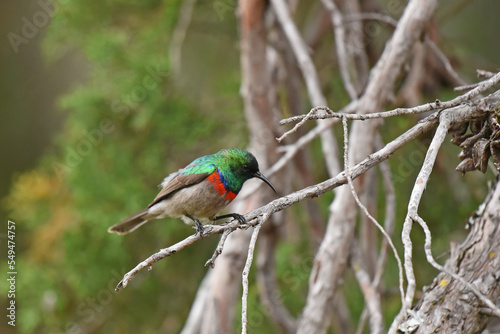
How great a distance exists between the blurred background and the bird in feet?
3.59

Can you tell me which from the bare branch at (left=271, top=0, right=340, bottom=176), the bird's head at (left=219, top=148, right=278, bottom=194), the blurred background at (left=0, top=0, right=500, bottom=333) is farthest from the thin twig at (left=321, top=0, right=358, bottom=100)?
the bird's head at (left=219, top=148, right=278, bottom=194)

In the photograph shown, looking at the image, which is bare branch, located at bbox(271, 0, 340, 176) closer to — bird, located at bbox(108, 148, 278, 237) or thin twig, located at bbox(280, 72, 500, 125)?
bird, located at bbox(108, 148, 278, 237)

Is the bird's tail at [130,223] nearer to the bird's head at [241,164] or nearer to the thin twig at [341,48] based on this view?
the bird's head at [241,164]

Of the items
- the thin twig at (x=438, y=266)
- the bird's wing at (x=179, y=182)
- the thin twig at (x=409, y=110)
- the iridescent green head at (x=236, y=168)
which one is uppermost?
the bird's wing at (x=179, y=182)

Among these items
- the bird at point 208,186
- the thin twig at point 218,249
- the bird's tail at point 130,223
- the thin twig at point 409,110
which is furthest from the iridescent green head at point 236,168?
the thin twig at point 409,110

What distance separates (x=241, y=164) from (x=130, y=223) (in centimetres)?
93

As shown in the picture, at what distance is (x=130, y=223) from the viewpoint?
13.5 ft

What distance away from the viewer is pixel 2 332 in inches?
247

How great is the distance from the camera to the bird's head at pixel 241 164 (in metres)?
3.71

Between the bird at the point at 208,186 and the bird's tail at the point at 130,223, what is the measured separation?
0.05ft

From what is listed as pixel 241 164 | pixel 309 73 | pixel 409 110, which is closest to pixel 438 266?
pixel 409 110

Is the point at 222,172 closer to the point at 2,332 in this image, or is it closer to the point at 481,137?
the point at 481,137

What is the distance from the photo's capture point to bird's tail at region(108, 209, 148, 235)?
13.1ft

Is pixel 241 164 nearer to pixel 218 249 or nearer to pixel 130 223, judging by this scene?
pixel 130 223
